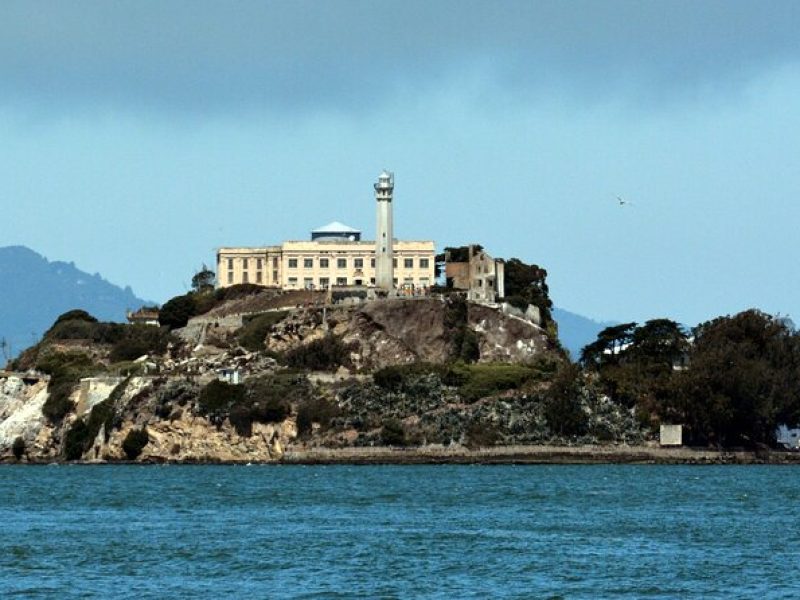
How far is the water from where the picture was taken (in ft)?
175

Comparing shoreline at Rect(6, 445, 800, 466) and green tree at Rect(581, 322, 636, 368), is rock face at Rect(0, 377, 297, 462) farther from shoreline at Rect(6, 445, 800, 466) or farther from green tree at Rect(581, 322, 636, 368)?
green tree at Rect(581, 322, 636, 368)

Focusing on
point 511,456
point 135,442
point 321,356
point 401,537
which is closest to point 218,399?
point 135,442

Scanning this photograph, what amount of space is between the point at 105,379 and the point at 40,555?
3183 inches

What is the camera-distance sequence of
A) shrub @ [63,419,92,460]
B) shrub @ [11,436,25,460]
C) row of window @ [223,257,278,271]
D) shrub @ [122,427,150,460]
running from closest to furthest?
shrub @ [122,427,150,460]
shrub @ [63,419,92,460]
shrub @ [11,436,25,460]
row of window @ [223,257,278,271]

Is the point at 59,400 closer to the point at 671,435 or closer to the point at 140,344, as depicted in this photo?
the point at 140,344

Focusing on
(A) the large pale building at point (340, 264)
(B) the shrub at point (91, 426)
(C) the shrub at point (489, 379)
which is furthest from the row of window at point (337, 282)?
(B) the shrub at point (91, 426)

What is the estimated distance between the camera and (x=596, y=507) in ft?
274

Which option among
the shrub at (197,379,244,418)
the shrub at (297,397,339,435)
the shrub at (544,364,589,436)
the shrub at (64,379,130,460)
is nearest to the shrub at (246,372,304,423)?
the shrub at (197,379,244,418)

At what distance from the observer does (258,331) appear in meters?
144

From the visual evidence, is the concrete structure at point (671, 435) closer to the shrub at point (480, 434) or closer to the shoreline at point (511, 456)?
the shoreline at point (511, 456)

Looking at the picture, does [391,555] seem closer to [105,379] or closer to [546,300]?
[105,379]

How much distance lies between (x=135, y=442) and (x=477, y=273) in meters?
32.7

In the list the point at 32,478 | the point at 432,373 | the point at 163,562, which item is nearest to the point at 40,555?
the point at 163,562

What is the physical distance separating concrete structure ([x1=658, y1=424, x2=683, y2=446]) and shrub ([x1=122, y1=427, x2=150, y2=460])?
35.7 m
